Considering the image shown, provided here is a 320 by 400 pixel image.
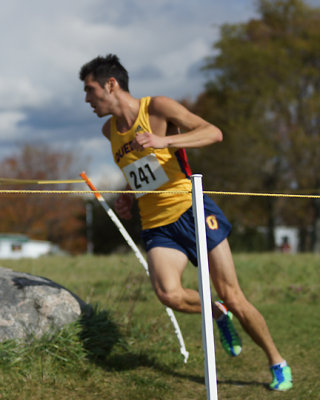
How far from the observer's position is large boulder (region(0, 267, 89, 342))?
375cm

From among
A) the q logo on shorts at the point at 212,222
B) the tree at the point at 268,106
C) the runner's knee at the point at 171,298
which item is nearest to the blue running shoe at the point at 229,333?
the runner's knee at the point at 171,298

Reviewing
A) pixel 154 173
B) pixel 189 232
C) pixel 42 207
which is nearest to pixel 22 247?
pixel 42 207

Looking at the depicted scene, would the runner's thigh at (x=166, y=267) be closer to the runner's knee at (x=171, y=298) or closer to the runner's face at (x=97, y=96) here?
the runner's knee at (x=171, y=298)

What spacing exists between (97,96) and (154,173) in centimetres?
72

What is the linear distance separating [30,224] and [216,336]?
107ft

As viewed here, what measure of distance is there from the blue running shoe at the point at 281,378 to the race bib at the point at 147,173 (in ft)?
5.20

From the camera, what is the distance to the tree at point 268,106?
2070 centimetres

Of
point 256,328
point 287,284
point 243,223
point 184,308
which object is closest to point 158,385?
point 184,308

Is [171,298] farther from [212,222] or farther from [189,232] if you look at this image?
[212,222]

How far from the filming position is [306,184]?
67.9 ft

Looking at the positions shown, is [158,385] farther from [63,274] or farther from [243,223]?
[243,223]

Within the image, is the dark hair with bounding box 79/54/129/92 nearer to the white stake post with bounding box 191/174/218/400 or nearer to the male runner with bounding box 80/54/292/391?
the male runner with bounding box 80/54/292/391

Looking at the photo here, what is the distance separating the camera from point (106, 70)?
3.75 metres

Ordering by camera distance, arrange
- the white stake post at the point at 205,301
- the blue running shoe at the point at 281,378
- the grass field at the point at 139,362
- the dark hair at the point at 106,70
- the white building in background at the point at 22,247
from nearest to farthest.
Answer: the white stake post at the point at 205,301 < the grass field at the point at 139,362 < the blue running shoe at the point at 281,378 < the dark hair at the point at 106,70 < the white building in background at the point at 22,247
